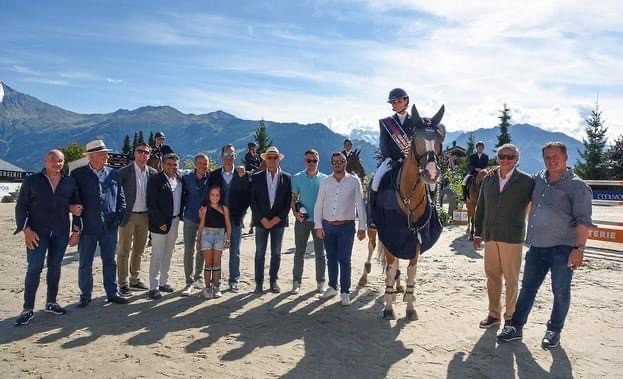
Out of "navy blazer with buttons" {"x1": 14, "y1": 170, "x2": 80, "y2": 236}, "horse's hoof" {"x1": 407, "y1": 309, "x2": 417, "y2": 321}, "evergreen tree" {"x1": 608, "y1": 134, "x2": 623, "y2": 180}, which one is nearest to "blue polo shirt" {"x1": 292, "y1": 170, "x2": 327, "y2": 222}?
"horse's hoof" {"x1": 407, "y1": 309, "x2": 417, "y2": 321}

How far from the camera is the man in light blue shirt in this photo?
23.5 feet

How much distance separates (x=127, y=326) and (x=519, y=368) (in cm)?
441

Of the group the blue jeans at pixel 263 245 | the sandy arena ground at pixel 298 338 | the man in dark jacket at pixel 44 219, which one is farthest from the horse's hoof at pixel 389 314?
the man in dark jacket at pixel 44 219

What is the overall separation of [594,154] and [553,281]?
124ft

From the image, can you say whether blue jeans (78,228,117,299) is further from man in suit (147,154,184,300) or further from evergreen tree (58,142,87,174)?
evergreen tree (58,142,87,174)

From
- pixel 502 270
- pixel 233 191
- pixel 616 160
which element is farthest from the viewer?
pixel 616 160

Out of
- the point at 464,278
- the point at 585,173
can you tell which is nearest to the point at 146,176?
the point at 464,278

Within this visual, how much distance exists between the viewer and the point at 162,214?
6832mm

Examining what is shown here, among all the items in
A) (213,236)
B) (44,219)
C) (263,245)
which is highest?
(44,219)

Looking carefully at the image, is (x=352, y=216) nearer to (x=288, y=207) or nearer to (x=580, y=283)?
(x=288, y=207)

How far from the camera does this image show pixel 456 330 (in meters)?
5.64

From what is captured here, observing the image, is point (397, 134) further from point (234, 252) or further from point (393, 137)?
point (234, 252)

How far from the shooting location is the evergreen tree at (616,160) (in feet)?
100

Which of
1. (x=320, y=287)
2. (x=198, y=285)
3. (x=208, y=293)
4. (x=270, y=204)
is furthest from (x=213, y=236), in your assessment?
(x=320, y=287)
